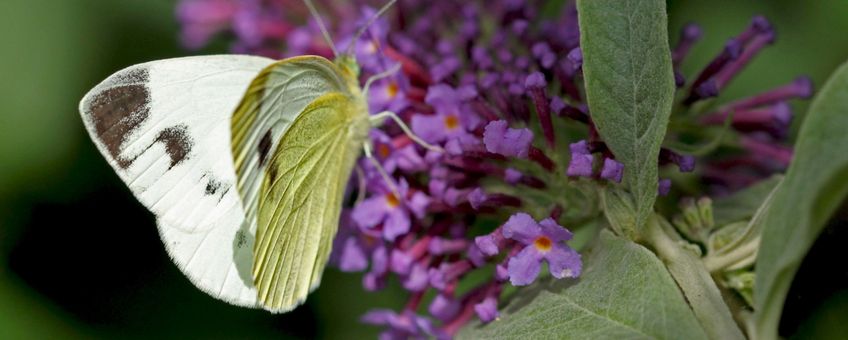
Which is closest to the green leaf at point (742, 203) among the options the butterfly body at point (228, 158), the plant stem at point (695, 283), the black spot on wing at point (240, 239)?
the plant stem at point (695, 283)

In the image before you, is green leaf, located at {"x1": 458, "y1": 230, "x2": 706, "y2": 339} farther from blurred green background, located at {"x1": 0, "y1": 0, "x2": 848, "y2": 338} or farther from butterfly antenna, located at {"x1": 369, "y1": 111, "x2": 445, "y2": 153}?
blurred green background, located at {"x1": 0, "y1": 0, "x2": 848, "y2": 338}

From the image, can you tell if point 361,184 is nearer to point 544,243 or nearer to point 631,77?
point 544,243

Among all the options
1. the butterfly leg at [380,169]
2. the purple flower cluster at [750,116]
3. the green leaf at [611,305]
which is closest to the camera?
the green leaf at [611,305]

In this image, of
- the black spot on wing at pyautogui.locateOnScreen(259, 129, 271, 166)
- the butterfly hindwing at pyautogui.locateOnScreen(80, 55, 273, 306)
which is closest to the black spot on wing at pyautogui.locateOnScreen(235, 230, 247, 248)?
the butterfly hindwing at pyautogui.locateOnScreen(80, 55, 273, 306)

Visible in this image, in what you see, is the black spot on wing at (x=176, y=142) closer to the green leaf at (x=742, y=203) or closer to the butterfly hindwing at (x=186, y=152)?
the butterfly hindwing at (x=186, y=152)

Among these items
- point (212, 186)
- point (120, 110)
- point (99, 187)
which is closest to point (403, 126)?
point (212, 186)
